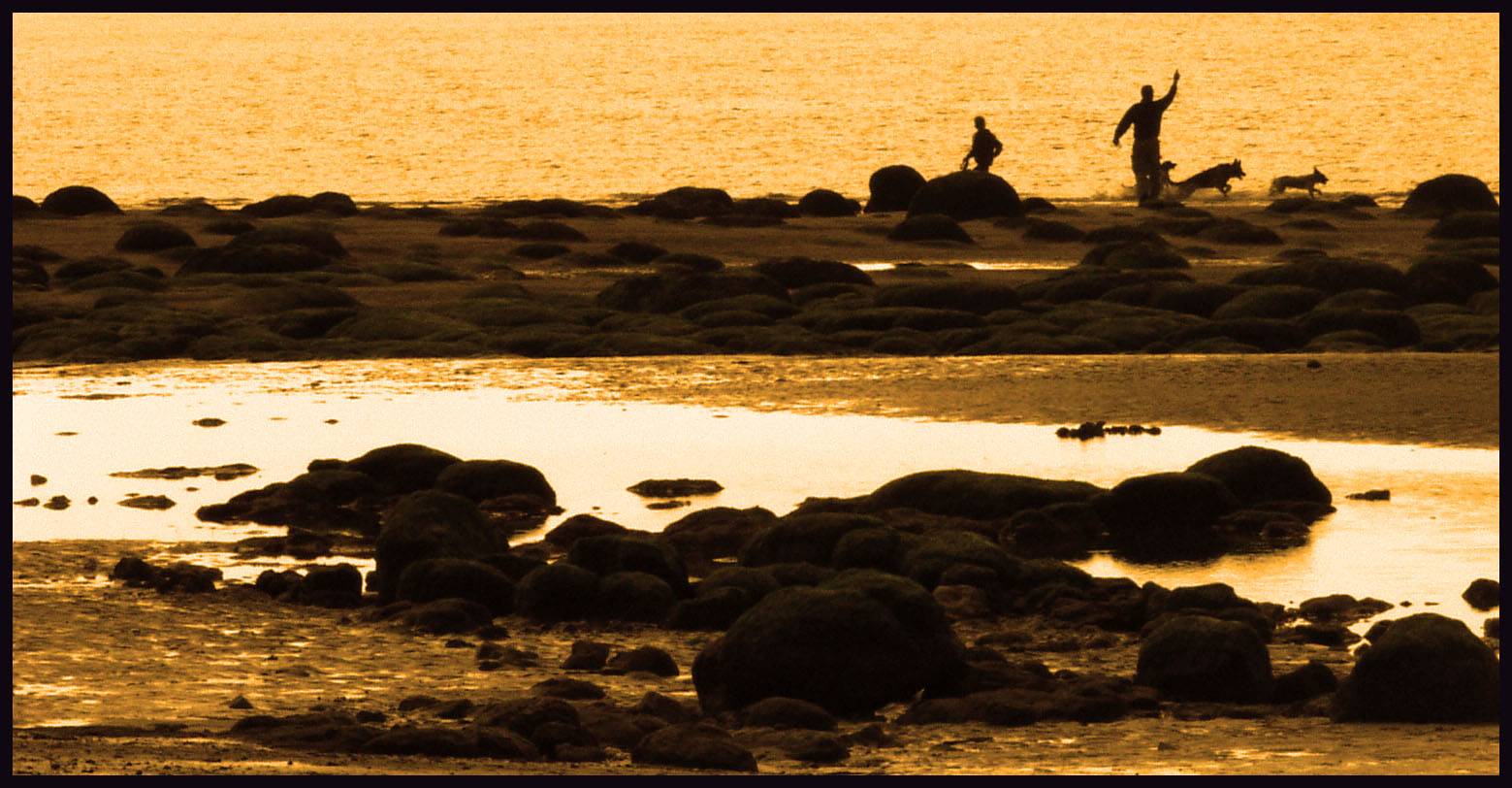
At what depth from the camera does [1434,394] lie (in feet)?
63.7

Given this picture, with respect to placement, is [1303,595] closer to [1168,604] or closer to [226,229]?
[1168,604]

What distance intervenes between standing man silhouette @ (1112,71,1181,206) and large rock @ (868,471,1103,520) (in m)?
22.5

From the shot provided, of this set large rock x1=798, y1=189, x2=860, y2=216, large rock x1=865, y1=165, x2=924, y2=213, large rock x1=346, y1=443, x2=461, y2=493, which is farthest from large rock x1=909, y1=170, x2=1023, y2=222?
large rock x1=346, y1=443, x2=461, y2=493

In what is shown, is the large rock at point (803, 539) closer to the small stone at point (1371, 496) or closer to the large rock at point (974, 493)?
the large rock at point (974, 493)

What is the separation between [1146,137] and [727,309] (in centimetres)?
1623

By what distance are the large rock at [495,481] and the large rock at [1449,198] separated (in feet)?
91.3

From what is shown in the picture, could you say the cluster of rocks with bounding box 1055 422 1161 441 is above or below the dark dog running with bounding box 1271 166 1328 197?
below

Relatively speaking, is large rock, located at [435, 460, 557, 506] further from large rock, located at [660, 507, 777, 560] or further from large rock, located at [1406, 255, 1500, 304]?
large rock, located at [1406, 255, 1500, 304]

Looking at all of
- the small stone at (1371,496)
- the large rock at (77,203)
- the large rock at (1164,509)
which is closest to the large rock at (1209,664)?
the large rock at (1164,509)

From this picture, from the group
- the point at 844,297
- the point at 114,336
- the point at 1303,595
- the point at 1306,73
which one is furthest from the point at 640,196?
the point at 1306,73

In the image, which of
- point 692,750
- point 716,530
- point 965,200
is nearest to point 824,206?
point 965,200

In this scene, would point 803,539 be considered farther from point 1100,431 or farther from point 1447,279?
point 1447,279

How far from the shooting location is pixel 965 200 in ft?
130

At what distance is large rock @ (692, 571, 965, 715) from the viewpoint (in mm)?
10727
